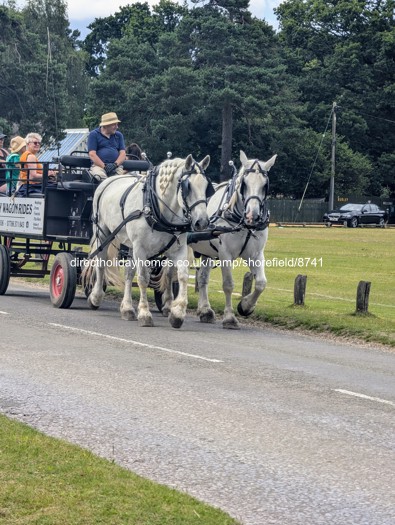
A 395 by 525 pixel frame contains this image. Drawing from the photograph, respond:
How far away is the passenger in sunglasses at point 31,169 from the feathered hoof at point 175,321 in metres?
4.83

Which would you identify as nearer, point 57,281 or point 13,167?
point 57,281

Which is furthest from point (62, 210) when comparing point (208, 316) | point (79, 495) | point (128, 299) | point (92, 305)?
point (79, 495)

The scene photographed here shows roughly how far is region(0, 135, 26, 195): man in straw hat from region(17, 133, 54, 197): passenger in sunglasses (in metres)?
0.17

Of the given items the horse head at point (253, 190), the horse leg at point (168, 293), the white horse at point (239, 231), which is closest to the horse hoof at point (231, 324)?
the white horse at point (239, 231)

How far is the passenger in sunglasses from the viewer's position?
63.4 ft

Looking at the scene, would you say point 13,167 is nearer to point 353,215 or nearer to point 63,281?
point 63,281

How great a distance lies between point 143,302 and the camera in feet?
51.8

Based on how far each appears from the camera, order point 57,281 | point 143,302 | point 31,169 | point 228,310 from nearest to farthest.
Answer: point 143,302 < point 228,310 < point 57,281 < point 31,169

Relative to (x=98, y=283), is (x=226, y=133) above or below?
above

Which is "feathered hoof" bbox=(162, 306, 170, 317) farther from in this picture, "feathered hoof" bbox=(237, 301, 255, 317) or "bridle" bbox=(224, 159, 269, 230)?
"bridle" bbox=(224, 159, 269, 230)

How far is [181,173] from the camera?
15.3 metres

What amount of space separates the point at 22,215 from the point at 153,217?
181 inches

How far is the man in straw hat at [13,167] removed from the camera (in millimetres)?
19984

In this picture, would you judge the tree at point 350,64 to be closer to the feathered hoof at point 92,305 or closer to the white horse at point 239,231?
the feathered hoof at point 92,305
